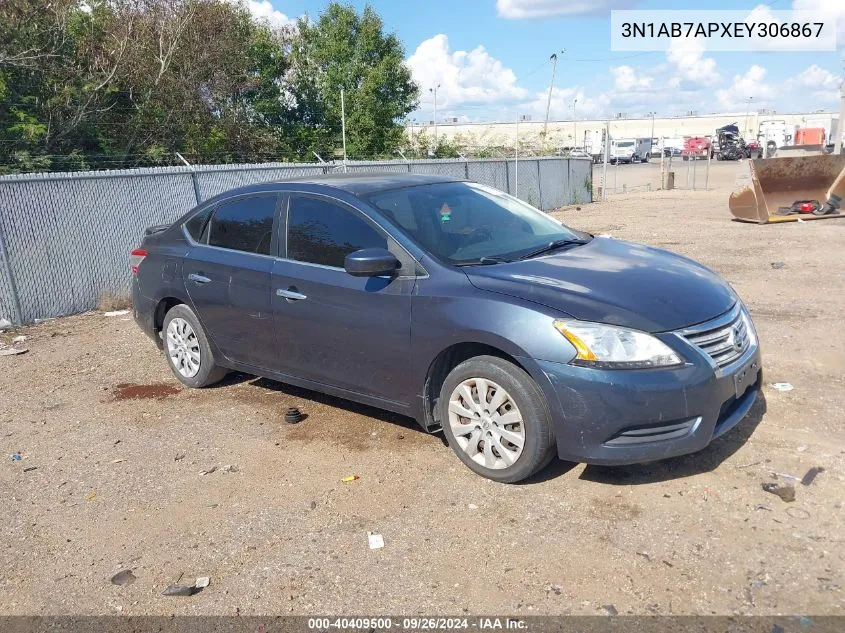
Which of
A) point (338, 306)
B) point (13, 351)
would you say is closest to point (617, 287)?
point (338, 306)

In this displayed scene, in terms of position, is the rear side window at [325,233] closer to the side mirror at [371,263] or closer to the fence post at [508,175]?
the side mirror at [371,263]

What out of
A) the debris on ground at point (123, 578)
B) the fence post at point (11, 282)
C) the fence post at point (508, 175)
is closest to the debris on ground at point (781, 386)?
the debris on ground at point (123, 578)

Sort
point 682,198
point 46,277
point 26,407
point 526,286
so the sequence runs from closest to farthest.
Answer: point 526,286 → point 26,407 → point 46,277 → point 682,198

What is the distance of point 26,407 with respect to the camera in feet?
20.1

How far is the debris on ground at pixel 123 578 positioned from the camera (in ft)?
11.4

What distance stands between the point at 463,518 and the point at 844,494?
6.54 ft

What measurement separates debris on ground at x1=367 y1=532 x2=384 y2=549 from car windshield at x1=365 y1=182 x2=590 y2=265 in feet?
5.38

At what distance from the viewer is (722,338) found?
402cm

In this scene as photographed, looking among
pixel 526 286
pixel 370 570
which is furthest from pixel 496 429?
pixel 370 570

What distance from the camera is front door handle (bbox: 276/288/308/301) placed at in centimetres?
496

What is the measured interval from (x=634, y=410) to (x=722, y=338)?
2.47ft

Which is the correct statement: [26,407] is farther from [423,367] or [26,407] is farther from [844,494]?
[844,494]

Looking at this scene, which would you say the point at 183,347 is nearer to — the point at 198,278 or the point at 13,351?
the point at 198,278

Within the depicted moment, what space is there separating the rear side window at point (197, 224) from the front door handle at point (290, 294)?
50.4 inches
